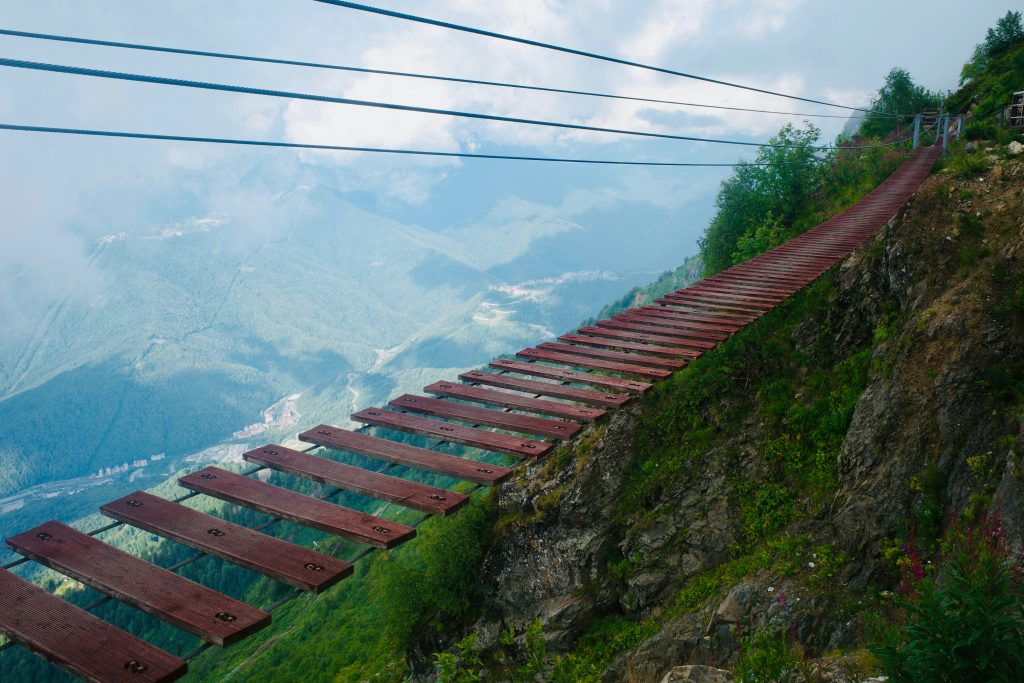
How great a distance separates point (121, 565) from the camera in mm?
4141

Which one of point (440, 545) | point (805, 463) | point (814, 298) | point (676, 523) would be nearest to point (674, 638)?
point (676, 523)

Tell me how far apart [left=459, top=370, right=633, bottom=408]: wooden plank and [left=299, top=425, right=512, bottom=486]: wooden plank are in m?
1.45

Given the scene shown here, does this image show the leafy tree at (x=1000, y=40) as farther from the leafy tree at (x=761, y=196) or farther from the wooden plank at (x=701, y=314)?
the wooden plank at (x=701, y=314)

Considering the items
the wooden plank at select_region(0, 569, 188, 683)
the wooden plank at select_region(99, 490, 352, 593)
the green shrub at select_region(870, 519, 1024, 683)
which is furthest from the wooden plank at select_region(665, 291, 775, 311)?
the wooden plank at select_region(0, 569, 188, 683)

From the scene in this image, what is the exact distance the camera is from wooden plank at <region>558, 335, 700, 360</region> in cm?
795

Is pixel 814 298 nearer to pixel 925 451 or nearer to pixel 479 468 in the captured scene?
pixel 925 451

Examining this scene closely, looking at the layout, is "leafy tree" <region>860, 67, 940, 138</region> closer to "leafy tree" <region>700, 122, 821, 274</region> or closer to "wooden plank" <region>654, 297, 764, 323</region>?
"leafy tree" <region>700, 122, 821, 274</region>

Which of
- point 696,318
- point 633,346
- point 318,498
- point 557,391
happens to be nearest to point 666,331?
point 633,346

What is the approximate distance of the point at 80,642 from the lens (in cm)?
350

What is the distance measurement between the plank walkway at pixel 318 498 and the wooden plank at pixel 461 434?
2 cm

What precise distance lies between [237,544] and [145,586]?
58 cm

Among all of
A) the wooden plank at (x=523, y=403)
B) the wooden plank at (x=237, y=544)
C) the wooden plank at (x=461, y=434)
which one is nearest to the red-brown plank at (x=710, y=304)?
the wooden plank at (x=523, y=403)

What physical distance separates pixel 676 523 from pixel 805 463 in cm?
245

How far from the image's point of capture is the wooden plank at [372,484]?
498cm
